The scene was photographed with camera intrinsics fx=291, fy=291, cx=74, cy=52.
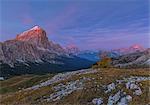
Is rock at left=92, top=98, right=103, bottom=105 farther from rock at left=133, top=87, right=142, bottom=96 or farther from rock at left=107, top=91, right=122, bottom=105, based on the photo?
rock at left=133, top=87, right=142, bottom=96

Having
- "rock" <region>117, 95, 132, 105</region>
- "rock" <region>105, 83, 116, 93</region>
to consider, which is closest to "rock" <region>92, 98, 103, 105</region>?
"rock" <region>105, 83, 116, 93</region>

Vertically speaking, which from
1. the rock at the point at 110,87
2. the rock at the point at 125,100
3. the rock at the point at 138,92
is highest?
the rock at the point at 110,87

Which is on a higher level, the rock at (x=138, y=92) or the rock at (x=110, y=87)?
the rock at (x=110, y=87)

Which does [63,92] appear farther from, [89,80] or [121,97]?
[121,97]

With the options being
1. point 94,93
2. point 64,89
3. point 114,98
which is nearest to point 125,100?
point 114,98

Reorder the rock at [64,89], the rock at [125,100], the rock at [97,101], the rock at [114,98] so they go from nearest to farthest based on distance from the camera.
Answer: the rock at [125,100] < the rock at [114,98] < the rock at [97,101] < the rock at [64,89]

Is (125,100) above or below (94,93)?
below

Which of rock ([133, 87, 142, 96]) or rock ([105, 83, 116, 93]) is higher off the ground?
rock ([105, 83, 116, 93])

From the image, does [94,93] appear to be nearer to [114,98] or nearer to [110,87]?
[110,87]

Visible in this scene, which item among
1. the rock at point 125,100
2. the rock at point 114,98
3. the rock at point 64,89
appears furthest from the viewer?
the rock at point 64,89

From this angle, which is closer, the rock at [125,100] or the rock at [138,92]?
the rock at [125,100]

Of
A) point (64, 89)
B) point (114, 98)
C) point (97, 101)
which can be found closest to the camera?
point (114, 98)

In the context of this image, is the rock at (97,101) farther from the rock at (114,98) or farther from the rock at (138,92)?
the rock at (138,92)

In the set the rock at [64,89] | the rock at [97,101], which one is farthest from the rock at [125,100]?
the rock at [64,89]
